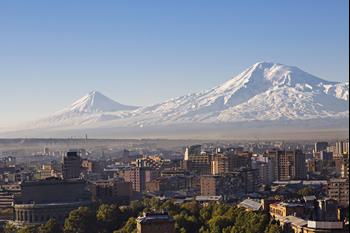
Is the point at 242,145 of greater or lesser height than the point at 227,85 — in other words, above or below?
below

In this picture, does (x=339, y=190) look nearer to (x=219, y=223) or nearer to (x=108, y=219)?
(x=108, y=219)

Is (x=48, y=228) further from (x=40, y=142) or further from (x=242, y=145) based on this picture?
(x=40, y=142)

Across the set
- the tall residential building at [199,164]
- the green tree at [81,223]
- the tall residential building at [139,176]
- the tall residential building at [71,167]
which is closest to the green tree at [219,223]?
the green tree at [81,223]

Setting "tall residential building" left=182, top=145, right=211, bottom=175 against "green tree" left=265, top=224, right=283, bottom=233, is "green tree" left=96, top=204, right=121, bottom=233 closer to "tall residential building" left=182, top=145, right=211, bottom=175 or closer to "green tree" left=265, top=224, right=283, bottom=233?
"green tree" left=265, top=224, right=283, bottom=233

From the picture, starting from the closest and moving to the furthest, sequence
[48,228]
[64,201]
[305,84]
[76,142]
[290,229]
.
→ [290,229], [48,228], [64,201], [76,142], [305,84]

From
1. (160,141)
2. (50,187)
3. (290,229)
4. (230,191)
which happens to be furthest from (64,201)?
(160,141)

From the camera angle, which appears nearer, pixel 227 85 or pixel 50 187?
pixel 50 187

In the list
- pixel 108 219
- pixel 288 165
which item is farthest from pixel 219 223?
A: pixel 288 165
